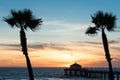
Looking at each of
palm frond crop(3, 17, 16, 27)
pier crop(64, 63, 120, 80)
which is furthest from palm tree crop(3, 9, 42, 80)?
pier crop(64, 63, 120, 80)

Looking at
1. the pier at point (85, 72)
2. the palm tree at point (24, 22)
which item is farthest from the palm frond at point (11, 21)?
the pier at point (85, 72)

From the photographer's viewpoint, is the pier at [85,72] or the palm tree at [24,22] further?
the pier at [85,72]

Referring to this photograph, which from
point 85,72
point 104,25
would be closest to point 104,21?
point 104,25

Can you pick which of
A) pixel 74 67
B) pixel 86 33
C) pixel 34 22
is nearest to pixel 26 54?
pixel 34 22

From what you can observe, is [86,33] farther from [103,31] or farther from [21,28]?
[21,28]

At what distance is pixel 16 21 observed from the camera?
1260 inches

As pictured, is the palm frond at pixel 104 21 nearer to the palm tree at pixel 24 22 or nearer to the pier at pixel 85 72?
the palm tree at pixel 24 22

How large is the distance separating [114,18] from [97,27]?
2.20 metres

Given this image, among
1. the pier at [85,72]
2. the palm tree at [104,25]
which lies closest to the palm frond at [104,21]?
the palm tree at [104,25]

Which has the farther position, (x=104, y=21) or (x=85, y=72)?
(x=85, y=72)

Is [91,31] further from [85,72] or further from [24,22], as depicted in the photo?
[85,72]

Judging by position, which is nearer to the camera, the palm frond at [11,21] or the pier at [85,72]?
the palm frond at [11,21]

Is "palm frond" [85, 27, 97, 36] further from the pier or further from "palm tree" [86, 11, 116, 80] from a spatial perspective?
the pier

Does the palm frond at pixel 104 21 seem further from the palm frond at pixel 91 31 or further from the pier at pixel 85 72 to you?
the pier at pixel 85 72
